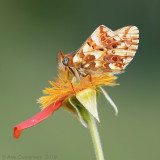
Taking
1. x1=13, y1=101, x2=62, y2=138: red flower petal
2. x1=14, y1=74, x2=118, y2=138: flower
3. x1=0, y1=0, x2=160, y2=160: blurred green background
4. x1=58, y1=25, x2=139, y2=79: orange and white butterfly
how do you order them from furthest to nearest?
x1=0, y1=0, x2=160, y2=160: blurred green background
x1=58, y1=25, x2=139, y2=79: orange and white butterfly
x1=14, y1=74, x2=118, y2=138: flower
x1=13, y1=101, x2=62, y2=138: red flower petal

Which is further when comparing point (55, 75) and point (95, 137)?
point (55, 75)

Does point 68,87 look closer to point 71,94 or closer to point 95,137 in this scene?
point 71,94

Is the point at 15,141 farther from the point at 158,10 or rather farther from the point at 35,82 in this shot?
the point at 158,10

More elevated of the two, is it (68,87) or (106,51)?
(106,51)

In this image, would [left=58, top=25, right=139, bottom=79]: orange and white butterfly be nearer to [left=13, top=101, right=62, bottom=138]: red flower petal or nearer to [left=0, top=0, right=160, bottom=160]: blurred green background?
[left=13, top=101, right=62, bottom=138]: red flower petal

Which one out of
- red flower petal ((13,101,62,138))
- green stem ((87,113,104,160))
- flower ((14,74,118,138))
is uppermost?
flower ((14,74,118,138))

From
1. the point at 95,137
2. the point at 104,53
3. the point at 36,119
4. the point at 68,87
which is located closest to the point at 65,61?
the point at 68,87

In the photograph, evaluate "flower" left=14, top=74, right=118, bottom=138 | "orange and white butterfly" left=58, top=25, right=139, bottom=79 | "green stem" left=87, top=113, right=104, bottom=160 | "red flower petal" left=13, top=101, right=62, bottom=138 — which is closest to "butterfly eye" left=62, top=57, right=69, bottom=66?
"orange and white butterfly" left=58, top=25, right=139, bottom=79

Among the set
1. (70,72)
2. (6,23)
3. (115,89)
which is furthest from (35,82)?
(70,72)
